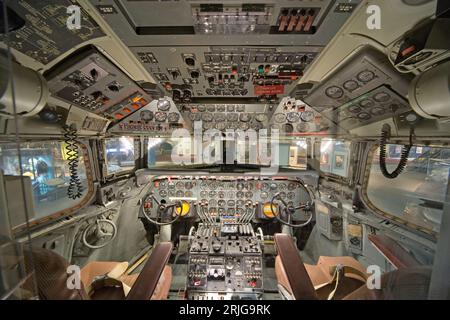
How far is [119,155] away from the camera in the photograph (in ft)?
11.7

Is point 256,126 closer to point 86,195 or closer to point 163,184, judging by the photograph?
point 163,184

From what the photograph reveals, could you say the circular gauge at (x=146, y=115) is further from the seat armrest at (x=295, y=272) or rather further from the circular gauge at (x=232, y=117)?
the seat armrest at (x=295, y=272)

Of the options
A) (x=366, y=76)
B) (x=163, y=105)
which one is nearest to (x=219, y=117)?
(x=163, y=105)

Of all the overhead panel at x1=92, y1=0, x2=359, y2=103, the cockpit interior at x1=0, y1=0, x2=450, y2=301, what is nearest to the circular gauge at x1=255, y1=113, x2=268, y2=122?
the cockpit interior at x1=0, y1=0, x2=450, y2=301

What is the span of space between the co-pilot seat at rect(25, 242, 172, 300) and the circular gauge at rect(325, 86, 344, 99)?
2619 mm

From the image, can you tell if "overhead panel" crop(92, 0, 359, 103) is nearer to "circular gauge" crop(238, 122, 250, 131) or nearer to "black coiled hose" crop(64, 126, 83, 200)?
"circular gauge" crop(238, 122, 250, 131)

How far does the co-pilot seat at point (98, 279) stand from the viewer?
43.1 inches

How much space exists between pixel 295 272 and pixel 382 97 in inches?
77.6

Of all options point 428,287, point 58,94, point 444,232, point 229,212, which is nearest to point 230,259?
point 229,212

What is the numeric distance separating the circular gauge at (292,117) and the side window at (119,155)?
3146mm

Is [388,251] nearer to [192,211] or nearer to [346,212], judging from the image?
[346,212]

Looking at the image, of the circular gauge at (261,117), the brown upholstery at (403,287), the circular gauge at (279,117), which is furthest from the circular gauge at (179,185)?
the brown upholstery at (403,287)

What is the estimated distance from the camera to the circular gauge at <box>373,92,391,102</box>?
1.80m

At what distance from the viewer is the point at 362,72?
167 cm
